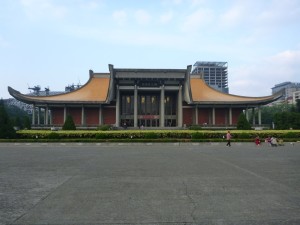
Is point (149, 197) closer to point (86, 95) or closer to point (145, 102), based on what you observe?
point (86, 95)

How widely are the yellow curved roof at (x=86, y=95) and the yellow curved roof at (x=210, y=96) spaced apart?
13.2 metres

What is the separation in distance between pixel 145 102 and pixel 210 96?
10.1m

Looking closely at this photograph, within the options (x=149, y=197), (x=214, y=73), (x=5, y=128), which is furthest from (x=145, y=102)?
(x=214, y=73)

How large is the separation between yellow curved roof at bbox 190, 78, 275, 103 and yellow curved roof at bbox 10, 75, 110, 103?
1318cm

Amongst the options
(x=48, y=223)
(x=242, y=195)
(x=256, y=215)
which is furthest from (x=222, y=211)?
(x=48, y=223)

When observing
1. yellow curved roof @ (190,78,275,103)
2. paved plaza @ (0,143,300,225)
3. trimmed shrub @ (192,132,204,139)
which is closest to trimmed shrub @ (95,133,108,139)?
trimmed shrub @ (192,132,204,139)

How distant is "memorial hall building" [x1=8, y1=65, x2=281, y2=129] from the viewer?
43531mm

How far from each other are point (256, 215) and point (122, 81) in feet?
136

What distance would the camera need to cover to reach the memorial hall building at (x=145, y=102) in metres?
43.5

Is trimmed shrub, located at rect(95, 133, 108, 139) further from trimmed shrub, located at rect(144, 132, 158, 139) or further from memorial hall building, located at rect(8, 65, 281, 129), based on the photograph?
memorial hall building, located at rect(8, 65, 281, 129)

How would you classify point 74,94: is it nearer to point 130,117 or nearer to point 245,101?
point 130,117

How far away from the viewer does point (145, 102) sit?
4919 centimetres

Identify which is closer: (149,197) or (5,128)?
(149,197)

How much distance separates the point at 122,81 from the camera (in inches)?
1775
